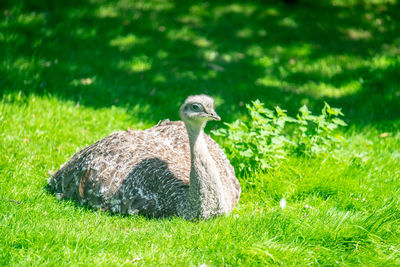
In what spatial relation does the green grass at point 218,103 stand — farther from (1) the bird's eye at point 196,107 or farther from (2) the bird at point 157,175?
(1) the bird's eye at point 196,107

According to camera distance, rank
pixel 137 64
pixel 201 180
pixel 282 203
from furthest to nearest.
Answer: pixel 137 64, pixel 282 203, pixel 201 180

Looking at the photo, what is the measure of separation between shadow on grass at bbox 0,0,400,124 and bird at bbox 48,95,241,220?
2109 mm

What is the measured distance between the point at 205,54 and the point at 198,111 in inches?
235

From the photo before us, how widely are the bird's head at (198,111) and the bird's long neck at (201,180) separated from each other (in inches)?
3.2

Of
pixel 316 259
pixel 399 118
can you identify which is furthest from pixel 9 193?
pixel 399 118

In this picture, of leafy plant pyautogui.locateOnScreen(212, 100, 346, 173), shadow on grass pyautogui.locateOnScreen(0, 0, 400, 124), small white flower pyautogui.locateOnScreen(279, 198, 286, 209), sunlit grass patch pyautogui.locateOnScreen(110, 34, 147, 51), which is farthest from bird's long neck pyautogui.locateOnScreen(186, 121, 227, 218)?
sunlit grass patch pyautogui.locateOnScreen(110, 34, 147, 51)

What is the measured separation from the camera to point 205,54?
10203 mm

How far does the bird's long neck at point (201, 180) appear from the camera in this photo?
15.0ft

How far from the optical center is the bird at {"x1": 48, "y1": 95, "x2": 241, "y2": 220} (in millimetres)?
4590

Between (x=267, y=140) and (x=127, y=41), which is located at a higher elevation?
(x=127, y=41)

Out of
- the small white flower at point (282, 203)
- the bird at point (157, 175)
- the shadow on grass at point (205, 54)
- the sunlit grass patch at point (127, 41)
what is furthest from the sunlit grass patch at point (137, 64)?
the small white flower at point (282, 203)

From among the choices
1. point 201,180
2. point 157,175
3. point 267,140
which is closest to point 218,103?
point 267,140

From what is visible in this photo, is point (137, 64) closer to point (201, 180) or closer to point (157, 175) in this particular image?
point (157, 175)

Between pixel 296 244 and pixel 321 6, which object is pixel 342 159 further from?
pixel 321 6
